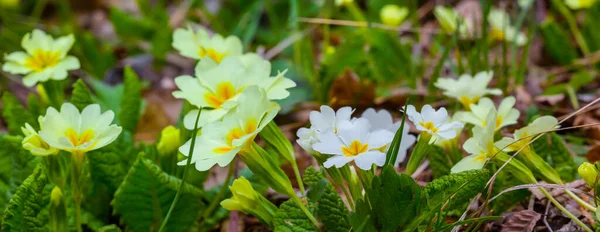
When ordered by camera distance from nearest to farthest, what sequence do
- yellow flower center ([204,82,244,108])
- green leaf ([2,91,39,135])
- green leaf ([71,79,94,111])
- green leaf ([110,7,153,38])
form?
yellow flower center ([204,82,244,108]) < green leaf ([71,79,94,111]) < green leaf ([2,91,39,135]) < green leaf ([110,7,153,38])

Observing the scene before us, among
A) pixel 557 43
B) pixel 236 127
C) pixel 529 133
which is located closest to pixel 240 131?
pixel 236 127

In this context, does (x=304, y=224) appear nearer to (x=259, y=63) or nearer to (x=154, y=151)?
(x=259, y=63)

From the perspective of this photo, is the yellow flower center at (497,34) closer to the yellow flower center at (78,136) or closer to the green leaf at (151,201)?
the green leaf at (151,201)

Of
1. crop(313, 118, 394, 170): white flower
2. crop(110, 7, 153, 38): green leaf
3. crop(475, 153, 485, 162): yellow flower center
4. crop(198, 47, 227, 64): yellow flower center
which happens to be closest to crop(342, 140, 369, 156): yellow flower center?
crop(313, 118, 394, 170): white flower

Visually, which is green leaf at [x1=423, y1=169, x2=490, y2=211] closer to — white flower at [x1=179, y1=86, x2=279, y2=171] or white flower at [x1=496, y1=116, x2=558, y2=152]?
white flower at [x1=496, y1=116, x2=558, y2=152]

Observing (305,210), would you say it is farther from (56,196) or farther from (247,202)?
(56,196)

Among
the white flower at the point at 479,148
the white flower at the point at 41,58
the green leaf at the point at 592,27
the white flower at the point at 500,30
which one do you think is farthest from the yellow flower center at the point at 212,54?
the green leaf at the point at 592,27
